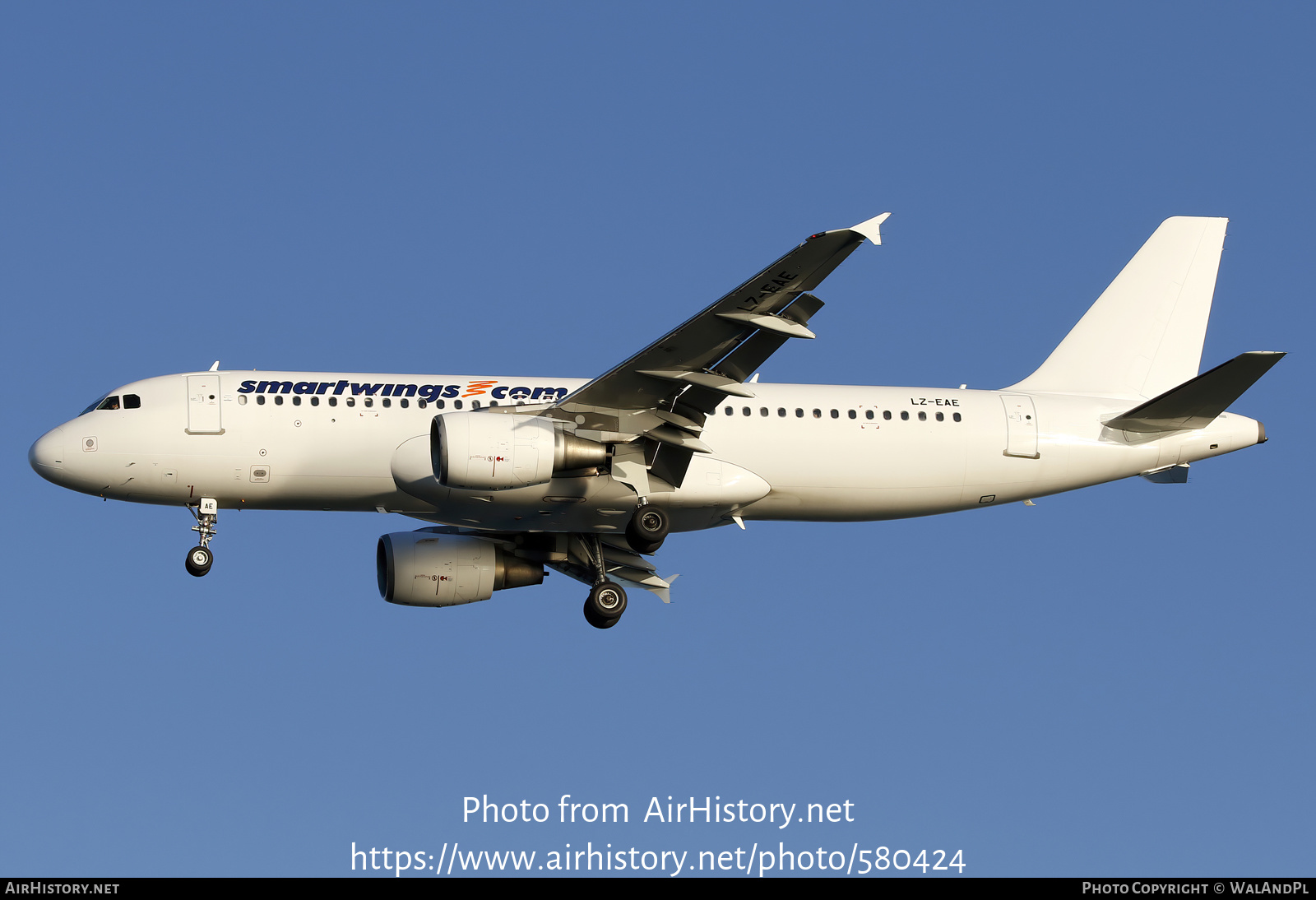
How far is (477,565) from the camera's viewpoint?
3906 centimetres

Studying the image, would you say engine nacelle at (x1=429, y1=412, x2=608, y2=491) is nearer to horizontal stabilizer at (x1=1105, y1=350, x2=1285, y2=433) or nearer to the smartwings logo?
the smartwings logo

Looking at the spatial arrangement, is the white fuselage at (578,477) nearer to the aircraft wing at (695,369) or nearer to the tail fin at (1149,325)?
the aircraft wing at (695,369)

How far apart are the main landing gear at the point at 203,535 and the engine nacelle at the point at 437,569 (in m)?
4.46

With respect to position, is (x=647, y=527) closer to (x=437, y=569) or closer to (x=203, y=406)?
(x=437, y=569)

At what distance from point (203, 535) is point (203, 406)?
9.24 ft

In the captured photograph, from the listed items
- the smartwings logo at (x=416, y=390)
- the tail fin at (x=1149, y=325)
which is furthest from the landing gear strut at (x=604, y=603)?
the tail fin at (x=1149, y=325)

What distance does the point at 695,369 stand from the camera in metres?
33.9

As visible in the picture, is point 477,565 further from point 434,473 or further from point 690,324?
point 690,324

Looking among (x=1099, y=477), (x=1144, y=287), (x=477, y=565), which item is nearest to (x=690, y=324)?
(x=477, y=565)

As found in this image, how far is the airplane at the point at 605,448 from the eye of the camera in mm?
33844

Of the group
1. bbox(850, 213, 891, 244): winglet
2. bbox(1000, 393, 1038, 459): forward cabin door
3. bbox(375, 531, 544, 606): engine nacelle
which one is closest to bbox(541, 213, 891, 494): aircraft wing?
bbox(850, 213, 891, 244): winglet

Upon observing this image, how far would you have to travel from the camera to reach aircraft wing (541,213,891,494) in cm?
3041

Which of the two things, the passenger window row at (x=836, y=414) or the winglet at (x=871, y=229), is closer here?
the winglet at (x=871, y=229)
